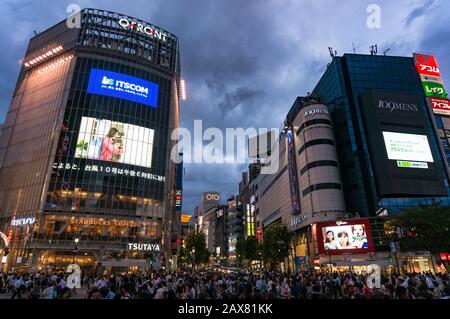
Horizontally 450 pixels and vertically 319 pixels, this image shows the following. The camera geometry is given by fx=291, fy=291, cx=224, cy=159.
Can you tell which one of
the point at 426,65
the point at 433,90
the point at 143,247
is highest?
the point at 426,65

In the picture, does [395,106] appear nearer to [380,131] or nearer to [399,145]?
[380,131]

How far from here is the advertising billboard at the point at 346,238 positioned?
49.5 meters

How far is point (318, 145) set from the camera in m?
58.3

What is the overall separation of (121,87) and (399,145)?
5735cm

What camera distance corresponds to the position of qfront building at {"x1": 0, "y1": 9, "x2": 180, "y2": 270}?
171 feet

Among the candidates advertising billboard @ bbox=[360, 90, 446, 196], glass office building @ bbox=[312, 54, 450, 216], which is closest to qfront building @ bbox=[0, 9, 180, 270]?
glass office building @ bbox=[312, 54, 450, 216]

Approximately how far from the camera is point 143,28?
69812mm

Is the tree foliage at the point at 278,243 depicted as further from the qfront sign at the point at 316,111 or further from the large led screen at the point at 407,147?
the large led screen at the point at 407,147

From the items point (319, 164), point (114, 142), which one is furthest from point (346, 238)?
point (114, 142)

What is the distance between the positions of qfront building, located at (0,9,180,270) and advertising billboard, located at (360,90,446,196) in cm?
4222

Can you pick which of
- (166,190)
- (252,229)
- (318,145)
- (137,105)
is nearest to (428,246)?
(318,145)

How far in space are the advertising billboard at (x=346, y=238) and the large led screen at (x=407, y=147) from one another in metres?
14.6

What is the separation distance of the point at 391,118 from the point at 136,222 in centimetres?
5405

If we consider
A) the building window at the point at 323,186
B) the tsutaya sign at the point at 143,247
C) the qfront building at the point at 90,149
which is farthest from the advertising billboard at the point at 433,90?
the tsutaya sign at the point at 143,247
